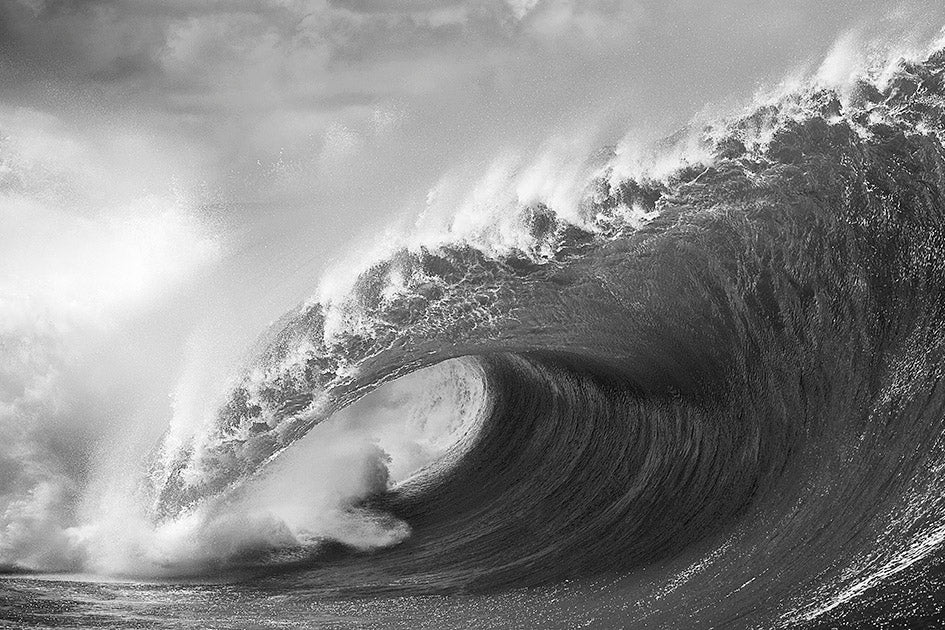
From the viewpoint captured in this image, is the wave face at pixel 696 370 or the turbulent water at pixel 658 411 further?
the wave face at pixel 696 370

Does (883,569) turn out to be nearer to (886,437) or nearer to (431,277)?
(886,437)

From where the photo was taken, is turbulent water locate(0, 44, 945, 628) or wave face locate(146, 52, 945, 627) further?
wave face locate(146, 52, 945, 627)

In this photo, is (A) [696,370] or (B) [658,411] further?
(B) [658,411]

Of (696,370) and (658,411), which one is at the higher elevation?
(696,370)

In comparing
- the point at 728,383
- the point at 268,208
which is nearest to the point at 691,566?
the point at 728,383
